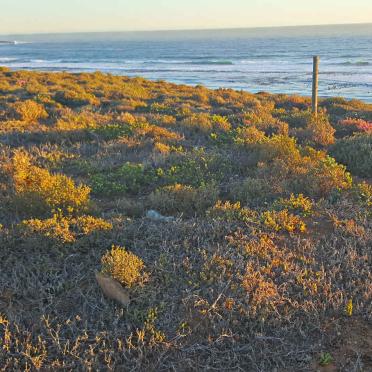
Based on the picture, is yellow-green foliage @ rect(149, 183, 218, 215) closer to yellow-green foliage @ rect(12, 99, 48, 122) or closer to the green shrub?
the green shrub

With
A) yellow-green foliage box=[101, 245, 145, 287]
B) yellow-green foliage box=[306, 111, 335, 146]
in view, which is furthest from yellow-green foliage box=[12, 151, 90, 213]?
yellow-green foliage box=[306, 111, 335, 146]

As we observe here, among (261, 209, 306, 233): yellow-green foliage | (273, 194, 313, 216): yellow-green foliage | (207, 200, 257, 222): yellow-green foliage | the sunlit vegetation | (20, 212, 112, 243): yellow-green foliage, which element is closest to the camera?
the sunlit vegetation

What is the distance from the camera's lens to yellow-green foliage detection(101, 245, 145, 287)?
4.30 meters

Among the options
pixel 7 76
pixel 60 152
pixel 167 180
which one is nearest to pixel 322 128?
pixel 167 180

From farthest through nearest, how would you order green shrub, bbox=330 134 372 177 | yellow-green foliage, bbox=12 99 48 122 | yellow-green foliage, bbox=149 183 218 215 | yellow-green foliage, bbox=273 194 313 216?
yellow-green foliage, bbox=12 99 48 122 → green shrub, bbox=330 134 372 177 → yellow-green foliage, bbox=149 183 218 215 → yellow-green foliage, bbox=273 194 313 216

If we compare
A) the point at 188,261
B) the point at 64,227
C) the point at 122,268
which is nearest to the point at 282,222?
the point at 188,261

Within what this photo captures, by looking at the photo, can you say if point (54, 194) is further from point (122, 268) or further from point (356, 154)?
point (356, 154)

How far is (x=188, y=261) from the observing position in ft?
15.5

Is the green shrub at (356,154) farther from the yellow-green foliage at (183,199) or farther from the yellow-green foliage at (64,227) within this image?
the yellow-green foliage at (64,227)

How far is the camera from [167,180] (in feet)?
25.8

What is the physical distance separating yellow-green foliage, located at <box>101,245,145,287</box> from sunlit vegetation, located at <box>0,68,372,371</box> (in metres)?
0.01

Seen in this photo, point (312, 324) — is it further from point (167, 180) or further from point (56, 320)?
point (167, 180)

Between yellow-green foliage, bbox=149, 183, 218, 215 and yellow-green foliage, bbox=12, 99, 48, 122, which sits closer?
yellow-green foliage, bbox=149, 183, 218, 215

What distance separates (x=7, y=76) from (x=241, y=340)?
28617mm
